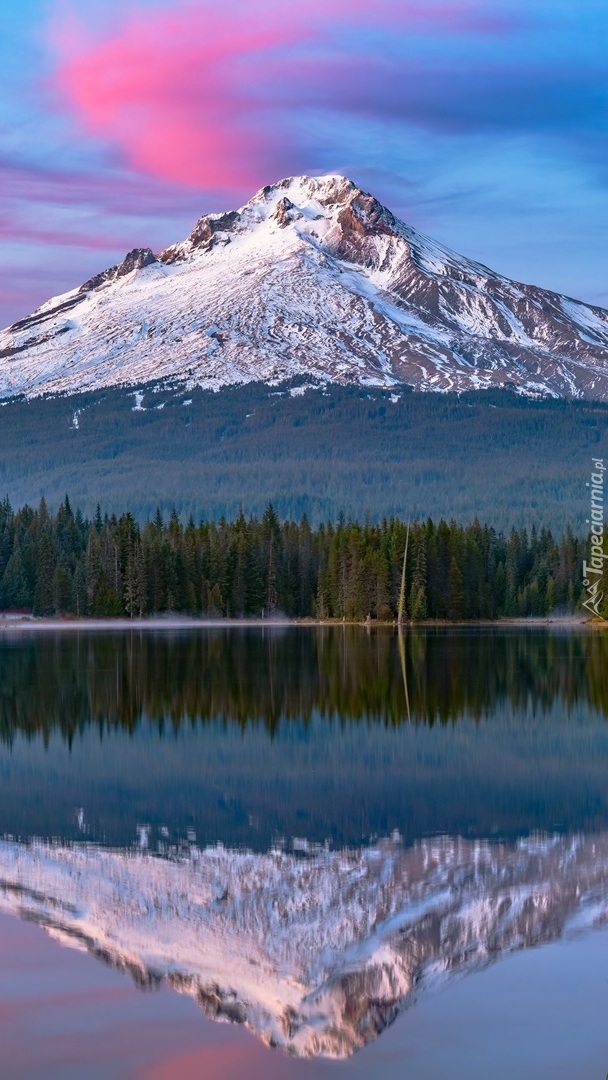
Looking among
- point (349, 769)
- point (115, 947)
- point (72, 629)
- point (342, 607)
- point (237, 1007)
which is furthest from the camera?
point (342, 607)

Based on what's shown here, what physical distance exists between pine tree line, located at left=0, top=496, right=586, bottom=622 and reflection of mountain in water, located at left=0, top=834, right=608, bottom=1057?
123470 mm

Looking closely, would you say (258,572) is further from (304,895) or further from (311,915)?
(311,915)

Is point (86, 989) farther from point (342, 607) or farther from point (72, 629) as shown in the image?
point (342, 607)

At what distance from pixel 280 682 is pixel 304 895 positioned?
3703cm

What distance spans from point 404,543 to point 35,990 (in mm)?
130541

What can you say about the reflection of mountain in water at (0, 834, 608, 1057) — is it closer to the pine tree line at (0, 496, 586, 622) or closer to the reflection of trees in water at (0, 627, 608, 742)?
the reflection of trees in water at (0, 627, 608, 742)

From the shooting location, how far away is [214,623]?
15412 cm

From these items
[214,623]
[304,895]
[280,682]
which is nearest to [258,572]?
[214,623]

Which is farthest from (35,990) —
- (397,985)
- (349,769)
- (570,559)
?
(570,559)

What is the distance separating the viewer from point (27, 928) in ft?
64.2

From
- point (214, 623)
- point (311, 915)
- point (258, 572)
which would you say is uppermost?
A: point (258, 572)

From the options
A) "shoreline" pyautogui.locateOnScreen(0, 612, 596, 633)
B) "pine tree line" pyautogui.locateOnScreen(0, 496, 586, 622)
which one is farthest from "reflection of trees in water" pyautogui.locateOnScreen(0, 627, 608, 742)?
"pine tree line" pyautogui.locateOnScreen(0, 496, 586, 622)

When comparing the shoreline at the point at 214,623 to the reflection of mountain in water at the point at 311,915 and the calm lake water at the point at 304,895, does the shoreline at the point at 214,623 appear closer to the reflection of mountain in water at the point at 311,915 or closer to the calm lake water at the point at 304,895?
the calm lake water at the point at 304,895

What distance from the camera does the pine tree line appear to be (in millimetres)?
150375
